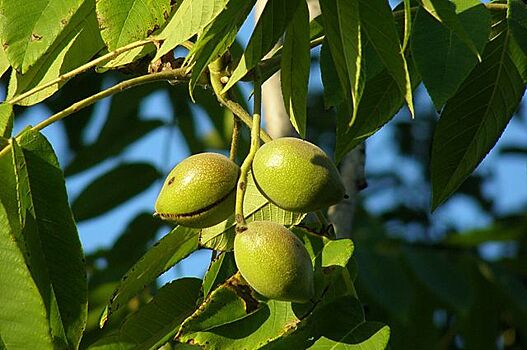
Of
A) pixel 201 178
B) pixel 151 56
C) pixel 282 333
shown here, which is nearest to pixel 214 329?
pixel 282 333

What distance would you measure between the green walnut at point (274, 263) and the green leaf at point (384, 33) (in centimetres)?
22

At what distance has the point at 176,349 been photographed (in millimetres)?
1492

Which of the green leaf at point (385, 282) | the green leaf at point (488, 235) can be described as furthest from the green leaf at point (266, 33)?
A: the green leaf at point (488, 235)

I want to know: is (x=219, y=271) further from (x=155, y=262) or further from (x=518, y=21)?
(x=518, y=21)

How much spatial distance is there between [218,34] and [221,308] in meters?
0.36

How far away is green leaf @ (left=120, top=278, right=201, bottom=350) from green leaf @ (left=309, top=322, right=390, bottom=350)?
0.23 m

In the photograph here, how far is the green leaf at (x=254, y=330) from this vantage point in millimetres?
1367

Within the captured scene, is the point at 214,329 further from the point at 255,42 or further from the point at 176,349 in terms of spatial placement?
the point at 255,42

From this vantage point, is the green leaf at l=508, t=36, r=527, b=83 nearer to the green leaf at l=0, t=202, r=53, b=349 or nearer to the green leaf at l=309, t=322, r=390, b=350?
the green leaf at l=309, t=322, r=390, b=350

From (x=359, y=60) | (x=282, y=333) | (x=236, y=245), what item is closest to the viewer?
(x=359, y=60)

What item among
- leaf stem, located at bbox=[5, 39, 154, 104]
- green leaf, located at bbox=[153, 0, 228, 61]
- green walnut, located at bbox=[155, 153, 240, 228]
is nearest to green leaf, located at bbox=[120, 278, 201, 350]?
green walnut, located at bbox=[155, 153, 240, 228]

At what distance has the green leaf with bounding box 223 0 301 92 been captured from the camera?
1332mm

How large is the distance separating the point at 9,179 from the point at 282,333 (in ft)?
1.34

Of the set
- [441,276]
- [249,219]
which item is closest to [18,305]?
[249,219]
